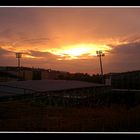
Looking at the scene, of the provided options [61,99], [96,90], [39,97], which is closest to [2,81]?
[39,97]

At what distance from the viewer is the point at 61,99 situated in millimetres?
7262

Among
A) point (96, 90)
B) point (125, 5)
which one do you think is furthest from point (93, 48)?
point (125, 5)

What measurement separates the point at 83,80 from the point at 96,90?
24.7 inches

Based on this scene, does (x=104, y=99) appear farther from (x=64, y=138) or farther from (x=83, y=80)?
(x=64, y=138)

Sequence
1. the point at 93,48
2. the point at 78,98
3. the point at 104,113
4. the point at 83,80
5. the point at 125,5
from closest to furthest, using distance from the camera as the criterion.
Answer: the point at 125,5, the point at 104,113, the point at 93,48, the point at 78,98, the point at 83,80

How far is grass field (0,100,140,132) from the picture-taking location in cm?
442

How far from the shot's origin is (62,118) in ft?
18.1

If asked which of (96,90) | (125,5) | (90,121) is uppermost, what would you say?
(125,5)

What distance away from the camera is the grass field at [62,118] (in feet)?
14.5

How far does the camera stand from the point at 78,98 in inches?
300

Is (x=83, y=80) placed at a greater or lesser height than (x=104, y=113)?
greater

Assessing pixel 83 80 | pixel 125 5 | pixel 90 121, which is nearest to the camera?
pixel 125 5

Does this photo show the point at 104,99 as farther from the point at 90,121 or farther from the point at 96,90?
the point at 90,121

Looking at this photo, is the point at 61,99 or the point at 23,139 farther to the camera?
the point at 61,99
